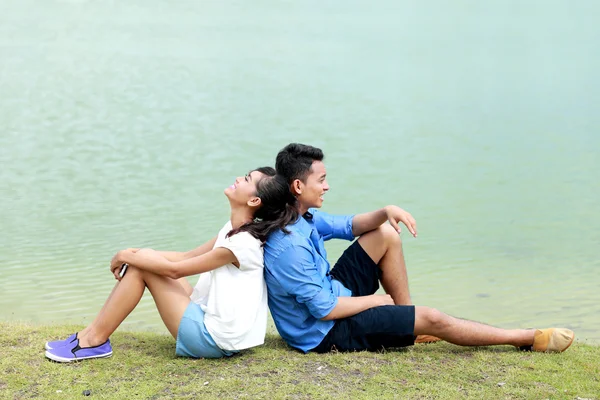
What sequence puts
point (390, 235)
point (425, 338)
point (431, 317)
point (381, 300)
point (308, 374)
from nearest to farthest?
point (308, 374) → point (431, 317) → point (381, 300) → point (390, 235) → point (425, 338)

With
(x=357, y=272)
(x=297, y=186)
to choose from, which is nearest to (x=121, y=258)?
(x=297, y=186)

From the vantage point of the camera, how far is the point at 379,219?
4.94 metres

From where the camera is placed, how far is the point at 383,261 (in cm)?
496

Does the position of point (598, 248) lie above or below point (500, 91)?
below

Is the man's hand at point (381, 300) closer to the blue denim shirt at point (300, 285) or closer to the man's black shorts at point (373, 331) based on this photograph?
the man's black shorts at point (373, 331)

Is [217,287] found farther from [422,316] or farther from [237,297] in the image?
[422,316]

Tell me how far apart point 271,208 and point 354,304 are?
764 millimetres

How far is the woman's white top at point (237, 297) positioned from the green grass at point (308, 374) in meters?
0.19

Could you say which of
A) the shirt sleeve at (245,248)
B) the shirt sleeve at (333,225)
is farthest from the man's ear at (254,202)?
the shirt sleeve at (333,225)

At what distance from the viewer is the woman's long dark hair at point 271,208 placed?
4543mm

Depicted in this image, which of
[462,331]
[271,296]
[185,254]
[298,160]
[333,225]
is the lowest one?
[462,331]

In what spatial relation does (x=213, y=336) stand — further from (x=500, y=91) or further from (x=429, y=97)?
(x=500, y=91)

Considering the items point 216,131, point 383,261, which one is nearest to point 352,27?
point 216,131

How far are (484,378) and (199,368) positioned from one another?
1645 millimetres
